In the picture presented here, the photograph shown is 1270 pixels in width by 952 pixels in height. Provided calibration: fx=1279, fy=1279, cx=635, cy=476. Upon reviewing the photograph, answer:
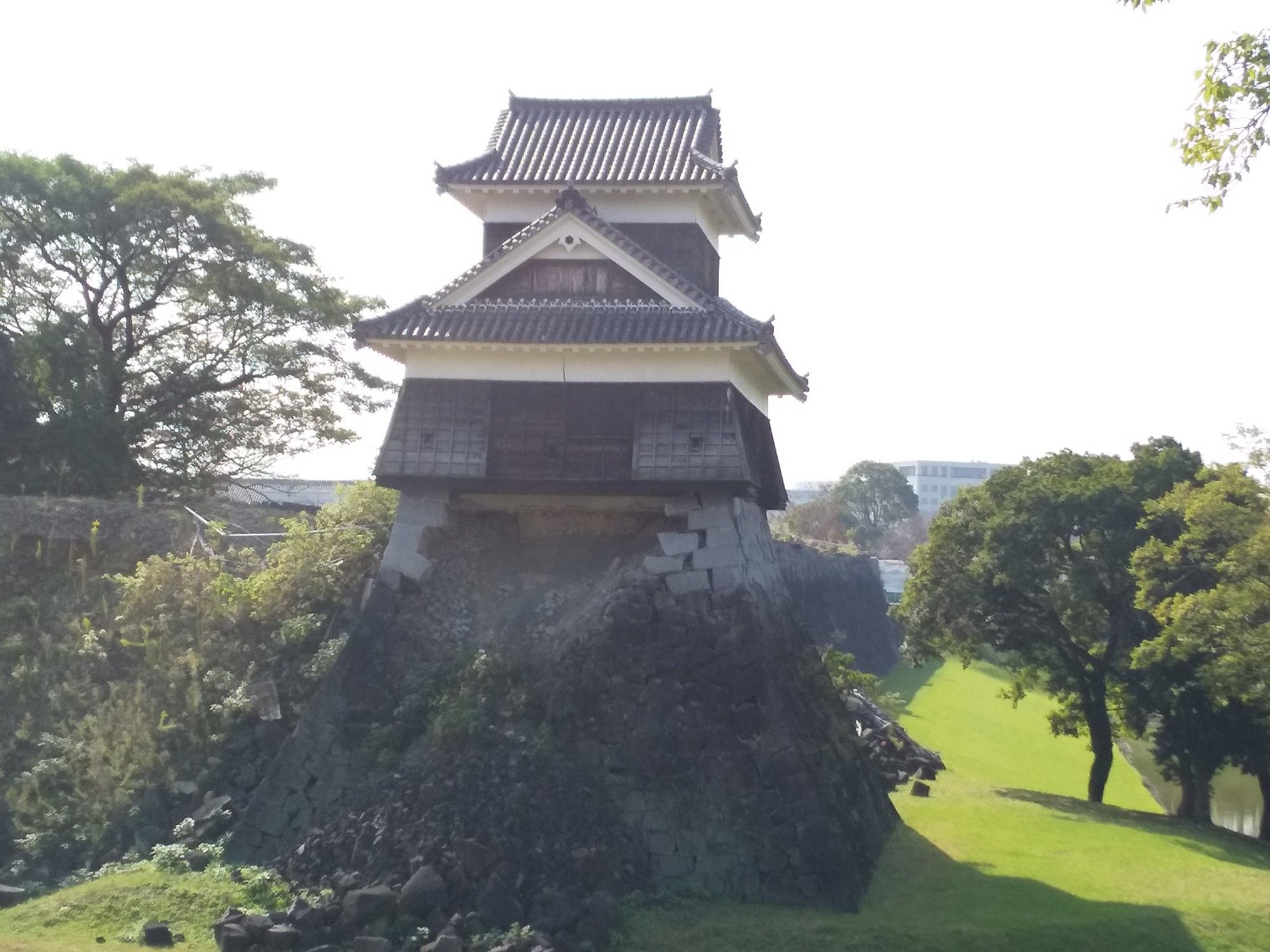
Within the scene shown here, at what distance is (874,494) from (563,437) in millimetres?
63006

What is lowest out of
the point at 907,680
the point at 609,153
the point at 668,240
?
the point at 907,680

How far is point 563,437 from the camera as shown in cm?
1644

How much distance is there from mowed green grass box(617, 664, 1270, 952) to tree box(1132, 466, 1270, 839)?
4.34 ft

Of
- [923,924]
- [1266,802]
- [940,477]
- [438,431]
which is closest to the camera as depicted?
[923,924]

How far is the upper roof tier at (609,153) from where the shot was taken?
17.9 metres

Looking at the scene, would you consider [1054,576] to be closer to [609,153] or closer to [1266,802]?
[1266,802]

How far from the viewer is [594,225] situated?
16.5 metres

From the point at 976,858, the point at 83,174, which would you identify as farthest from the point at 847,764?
the point at 83,174

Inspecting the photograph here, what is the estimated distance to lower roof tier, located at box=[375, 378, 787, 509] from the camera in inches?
629

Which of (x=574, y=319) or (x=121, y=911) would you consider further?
(x=574, y=319)

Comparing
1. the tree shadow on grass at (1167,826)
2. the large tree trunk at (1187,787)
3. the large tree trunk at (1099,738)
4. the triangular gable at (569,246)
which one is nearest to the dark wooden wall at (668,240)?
the triangular gable at (569,246)

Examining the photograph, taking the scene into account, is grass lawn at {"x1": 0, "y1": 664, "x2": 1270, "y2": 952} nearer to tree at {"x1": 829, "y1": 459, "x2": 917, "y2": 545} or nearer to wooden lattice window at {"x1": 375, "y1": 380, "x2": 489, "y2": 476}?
wooden lattice window at {"x1": 375, "y1": 380, "x2": 489, "y2": 476}

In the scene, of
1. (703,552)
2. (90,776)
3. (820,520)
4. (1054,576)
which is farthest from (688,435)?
(820,520)

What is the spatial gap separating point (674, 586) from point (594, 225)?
15.6 feet
